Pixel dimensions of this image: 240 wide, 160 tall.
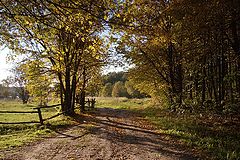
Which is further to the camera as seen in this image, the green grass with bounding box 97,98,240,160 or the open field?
the open field

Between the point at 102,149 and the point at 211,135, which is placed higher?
the point at 211,135

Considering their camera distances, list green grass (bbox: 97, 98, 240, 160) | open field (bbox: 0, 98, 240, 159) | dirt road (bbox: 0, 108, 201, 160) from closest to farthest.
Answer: dirt road (bbox: 0, 108, 201, 160) < green grass (bbox: 97, 98, 240, 160) < open field (bbox: 0, 98, 240, 159)

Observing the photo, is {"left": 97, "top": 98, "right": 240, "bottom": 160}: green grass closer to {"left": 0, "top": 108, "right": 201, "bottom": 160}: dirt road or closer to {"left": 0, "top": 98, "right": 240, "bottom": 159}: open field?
{"left": 0, "top": 98, "right": 240, "bottom": 159}: open field

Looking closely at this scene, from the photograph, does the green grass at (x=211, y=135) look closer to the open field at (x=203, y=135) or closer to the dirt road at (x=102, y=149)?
the open field at (x=203, y=135)

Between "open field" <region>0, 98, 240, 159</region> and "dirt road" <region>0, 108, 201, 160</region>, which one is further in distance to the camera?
"open field" <region>0, 98, 240, 159</region>

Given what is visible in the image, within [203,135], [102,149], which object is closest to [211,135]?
[203,135]

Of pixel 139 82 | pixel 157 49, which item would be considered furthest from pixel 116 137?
pixel 139 82

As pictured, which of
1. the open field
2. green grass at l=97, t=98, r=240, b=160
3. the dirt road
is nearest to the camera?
the dirt road

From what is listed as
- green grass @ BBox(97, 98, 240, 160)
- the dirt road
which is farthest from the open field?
the dirt road

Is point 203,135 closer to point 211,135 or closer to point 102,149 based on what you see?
point 211,135

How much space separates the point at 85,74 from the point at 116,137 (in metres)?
16.9

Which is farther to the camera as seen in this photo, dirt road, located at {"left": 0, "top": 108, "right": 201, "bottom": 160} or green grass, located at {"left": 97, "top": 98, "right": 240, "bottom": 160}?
green grass, located at {"left": 97, "top": 98, "right": 240, "bottom": 160}

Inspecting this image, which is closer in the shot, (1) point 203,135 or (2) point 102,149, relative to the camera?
(2) point 102,149

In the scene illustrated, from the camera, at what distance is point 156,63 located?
25250 millimetres
